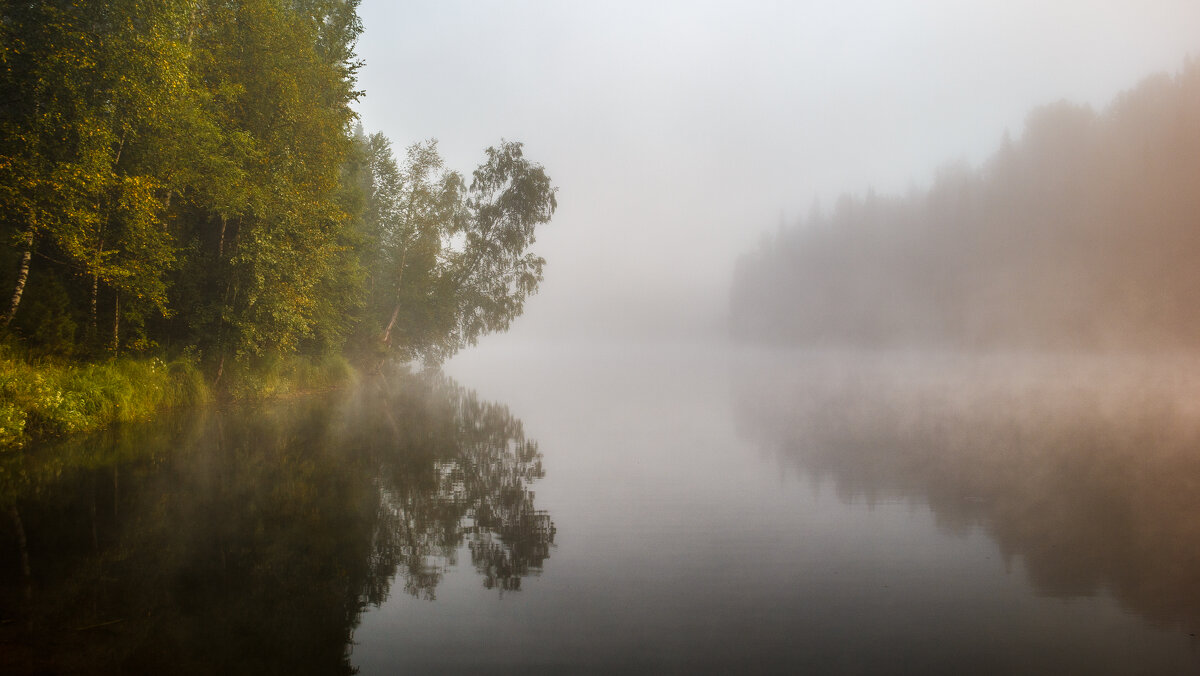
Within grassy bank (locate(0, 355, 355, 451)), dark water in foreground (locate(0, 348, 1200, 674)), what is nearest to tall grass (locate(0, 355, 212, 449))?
grassy bank (locate(0, 355, 355, 451))

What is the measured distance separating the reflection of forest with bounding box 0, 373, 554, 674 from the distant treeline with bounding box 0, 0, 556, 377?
17.8ft

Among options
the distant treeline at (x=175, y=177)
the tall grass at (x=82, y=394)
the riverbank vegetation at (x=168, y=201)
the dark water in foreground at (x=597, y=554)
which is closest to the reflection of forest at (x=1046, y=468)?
the dark water in foreground at (x=597, y=554)

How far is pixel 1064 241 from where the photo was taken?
101m

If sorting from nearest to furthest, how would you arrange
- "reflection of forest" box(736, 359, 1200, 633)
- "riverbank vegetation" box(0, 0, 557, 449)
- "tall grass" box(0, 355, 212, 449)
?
1. "reflection of forest" box(736, 359, 1200, 633)
2. "tall grass" box(0, 355, 212, 449)
3. "riverbank vegetation" box(0, 0, 557, 449)

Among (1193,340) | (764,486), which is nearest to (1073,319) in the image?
(1193,340)

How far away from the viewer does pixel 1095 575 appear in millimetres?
7863

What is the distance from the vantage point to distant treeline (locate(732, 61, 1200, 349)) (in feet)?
268

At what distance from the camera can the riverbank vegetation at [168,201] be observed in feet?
53.2

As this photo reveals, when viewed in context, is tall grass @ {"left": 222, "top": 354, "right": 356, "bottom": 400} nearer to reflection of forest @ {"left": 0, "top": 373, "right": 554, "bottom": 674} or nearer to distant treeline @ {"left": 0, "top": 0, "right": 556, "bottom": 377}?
distant treeline @ {"left": 0, "top": 0, "right": 556, "bottom": 377}

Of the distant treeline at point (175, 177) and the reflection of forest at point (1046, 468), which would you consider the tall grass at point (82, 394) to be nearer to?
the distant treeline at point (175, 177)

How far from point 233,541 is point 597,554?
520 centimetres

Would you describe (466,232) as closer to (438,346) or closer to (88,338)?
(438,346)

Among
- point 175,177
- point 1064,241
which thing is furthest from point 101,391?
point 1064,241

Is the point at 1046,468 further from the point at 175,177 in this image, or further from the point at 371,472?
the point at 175,177
